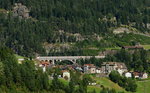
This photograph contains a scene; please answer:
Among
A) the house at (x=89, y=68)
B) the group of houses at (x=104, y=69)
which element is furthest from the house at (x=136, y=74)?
the house at (x=89, y=68)

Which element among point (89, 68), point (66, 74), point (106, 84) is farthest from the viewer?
point (89, 68)

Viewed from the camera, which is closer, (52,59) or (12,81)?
(12,81)

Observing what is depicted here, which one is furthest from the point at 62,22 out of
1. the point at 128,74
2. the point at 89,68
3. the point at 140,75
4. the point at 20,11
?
the point at 140,75

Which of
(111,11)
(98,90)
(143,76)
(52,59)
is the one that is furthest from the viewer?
(111,11)

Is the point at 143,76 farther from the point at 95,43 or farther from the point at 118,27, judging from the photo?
the point at 118,27

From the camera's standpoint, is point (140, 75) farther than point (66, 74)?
Yes

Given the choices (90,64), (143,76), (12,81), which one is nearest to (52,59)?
(90,64)

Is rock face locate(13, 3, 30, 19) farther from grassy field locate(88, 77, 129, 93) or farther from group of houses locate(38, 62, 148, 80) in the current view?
grassy field locate(88, 77, 129, 93)

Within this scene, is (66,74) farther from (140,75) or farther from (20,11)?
(20,11)
